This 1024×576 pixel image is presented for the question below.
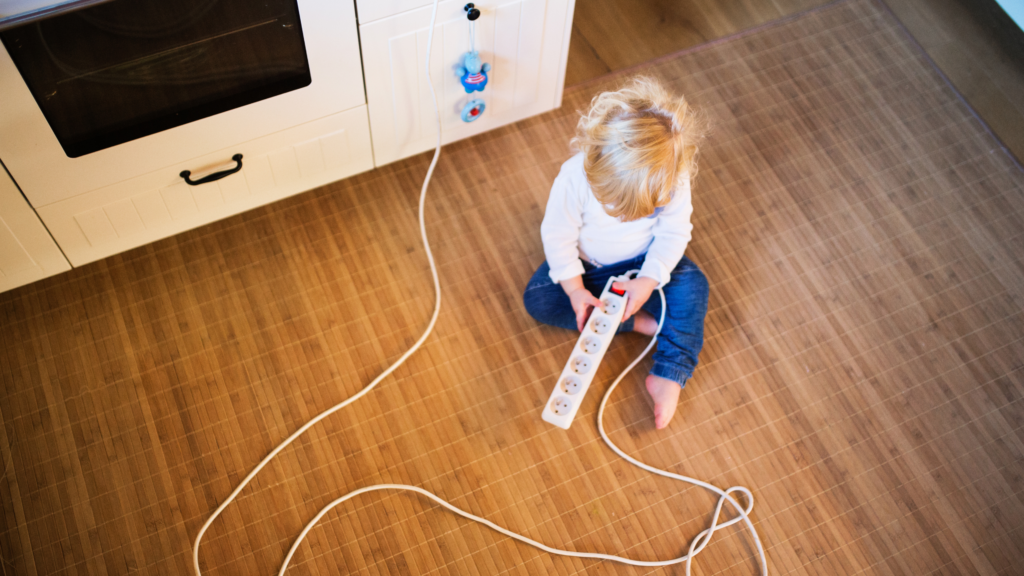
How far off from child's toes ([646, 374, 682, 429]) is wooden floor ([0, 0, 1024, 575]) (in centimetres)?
3

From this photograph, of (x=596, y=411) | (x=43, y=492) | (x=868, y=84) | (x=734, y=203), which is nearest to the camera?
(x=43, y=492)

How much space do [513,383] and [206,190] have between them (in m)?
Answer: 0.60

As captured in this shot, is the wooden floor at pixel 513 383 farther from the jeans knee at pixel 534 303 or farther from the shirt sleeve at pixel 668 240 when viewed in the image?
the shirt sleeve at pixel 668 240

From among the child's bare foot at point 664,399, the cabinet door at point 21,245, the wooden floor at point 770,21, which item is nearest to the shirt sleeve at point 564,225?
the child's bare foot at point 664,399

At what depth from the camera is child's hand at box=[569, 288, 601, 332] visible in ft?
3.87

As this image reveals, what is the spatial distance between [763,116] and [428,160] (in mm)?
678

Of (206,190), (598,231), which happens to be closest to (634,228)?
(598,231)

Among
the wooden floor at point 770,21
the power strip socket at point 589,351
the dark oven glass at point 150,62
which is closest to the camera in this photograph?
the dark oven glass at point 150,62

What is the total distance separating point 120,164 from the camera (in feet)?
3.57

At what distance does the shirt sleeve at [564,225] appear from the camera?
1132mm

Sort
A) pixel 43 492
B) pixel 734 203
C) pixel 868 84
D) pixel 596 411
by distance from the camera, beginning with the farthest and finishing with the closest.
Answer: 1. pixel 868 84
2. pixel 734 203
3. pixel 596 411
4. pixel 43 492

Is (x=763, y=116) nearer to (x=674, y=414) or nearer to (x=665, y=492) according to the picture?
(x=674, y=414)

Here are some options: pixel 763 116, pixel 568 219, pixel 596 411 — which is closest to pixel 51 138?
pixel 568 219

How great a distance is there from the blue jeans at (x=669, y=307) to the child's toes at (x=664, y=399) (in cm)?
1
